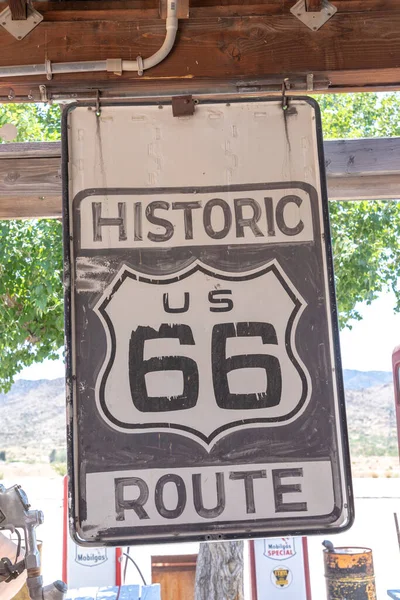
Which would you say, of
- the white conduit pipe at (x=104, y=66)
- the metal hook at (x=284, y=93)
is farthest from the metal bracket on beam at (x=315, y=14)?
the white conduit pipe at (x=104, y=66)

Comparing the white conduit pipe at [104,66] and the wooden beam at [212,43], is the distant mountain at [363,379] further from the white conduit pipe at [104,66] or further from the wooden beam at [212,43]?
the white conduit pipe at [104,66]

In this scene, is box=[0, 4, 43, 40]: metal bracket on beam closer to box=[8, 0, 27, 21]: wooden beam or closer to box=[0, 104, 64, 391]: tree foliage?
box=[8, 0, 27, 21]: wooden beam

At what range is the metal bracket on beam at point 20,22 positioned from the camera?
97.0 inches

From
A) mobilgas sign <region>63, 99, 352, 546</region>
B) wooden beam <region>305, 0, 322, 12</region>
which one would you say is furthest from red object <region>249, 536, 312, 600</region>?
wooden beam <region>305, 0, 322, 12</region>

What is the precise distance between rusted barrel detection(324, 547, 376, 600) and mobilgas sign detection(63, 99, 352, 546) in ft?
16.9

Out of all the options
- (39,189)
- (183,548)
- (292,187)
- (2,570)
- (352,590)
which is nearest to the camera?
(292,187)

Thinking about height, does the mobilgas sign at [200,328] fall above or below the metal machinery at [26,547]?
above

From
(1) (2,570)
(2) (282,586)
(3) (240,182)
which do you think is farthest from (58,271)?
(3) (240,182)

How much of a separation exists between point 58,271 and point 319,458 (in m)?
6.26

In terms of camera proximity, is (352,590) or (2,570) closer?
(2,570)

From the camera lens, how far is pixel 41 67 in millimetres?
2434

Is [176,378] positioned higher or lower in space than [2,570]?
higher

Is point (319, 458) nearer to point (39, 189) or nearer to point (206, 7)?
point (206, 7)

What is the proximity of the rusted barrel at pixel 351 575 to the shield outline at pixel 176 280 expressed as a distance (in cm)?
520
